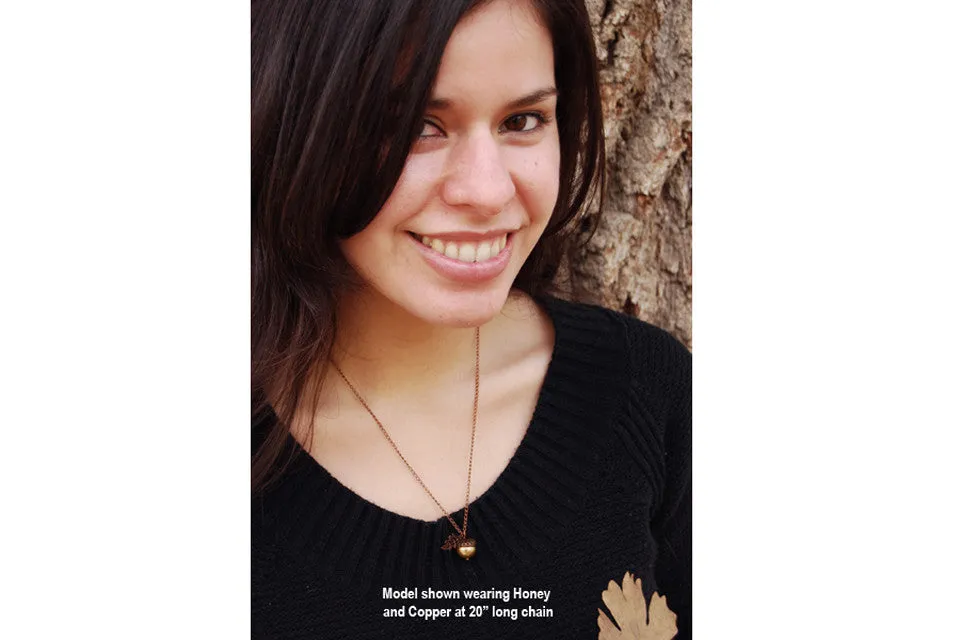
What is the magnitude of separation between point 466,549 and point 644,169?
71 centimetres

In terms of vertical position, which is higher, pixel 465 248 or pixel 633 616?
pixel 465 248

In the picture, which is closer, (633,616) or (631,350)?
(633,616)

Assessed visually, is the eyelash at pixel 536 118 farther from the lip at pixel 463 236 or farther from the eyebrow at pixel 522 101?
the lip at pixel 463 236

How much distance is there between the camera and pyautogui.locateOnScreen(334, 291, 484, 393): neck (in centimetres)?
163

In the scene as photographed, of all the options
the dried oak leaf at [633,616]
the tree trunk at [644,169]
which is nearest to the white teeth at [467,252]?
the tree trunk at [644,169]

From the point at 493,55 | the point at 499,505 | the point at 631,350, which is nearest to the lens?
the point at 493,55

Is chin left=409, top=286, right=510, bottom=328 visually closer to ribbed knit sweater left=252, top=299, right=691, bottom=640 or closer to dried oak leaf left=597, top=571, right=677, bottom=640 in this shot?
ribbed knit sweater left=252, top=299, right=691, bottom=640

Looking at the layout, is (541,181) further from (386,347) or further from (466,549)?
(466,549)

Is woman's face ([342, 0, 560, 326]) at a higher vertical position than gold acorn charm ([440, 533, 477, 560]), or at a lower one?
higher

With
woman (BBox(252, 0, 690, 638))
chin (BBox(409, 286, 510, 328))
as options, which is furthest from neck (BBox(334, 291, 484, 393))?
chin (BBox(409, 286, 510, 328))

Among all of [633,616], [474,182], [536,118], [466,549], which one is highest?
[536,118]

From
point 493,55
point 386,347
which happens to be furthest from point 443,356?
point 493,55

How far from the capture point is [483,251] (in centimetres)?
149

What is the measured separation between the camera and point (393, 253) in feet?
4.83
